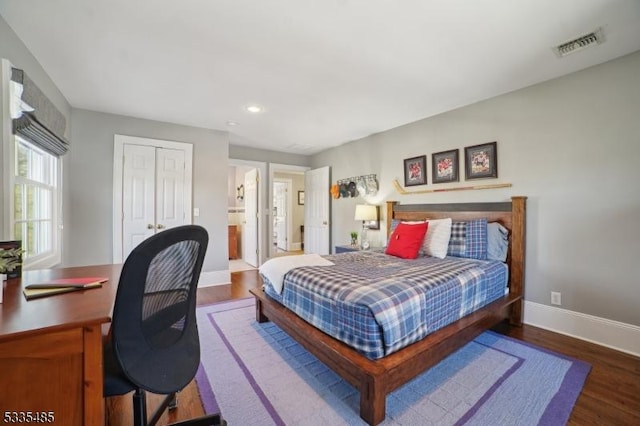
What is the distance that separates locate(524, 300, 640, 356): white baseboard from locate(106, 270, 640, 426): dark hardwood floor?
7cm

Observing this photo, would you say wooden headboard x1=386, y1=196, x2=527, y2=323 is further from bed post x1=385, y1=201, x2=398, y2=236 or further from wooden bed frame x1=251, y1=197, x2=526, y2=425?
bed post x1=385, y1=201, x2=398, y2=236

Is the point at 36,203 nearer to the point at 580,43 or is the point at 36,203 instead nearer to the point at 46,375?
the point at 46,375

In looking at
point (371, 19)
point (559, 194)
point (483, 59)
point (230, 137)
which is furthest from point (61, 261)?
point (559, 194)

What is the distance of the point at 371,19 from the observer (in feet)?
5.83

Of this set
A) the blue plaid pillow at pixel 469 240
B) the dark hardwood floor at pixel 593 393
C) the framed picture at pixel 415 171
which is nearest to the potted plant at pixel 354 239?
the framed picture at pixel 415 171

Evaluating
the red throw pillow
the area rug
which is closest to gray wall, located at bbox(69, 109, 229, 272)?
the area rug

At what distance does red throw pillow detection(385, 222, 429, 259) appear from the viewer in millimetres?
2914

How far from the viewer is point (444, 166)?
134 inches

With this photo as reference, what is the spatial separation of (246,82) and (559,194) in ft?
10.3

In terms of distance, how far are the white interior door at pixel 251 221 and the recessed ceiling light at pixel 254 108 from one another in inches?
81.8

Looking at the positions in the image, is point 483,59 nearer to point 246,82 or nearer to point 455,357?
point 246,82

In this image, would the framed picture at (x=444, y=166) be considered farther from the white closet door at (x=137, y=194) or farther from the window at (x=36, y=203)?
the window at (x=36, y=203)

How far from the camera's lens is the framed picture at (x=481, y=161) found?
2976 mm

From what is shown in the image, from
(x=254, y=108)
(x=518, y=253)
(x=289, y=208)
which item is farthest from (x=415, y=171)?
(x=289, y=208)
